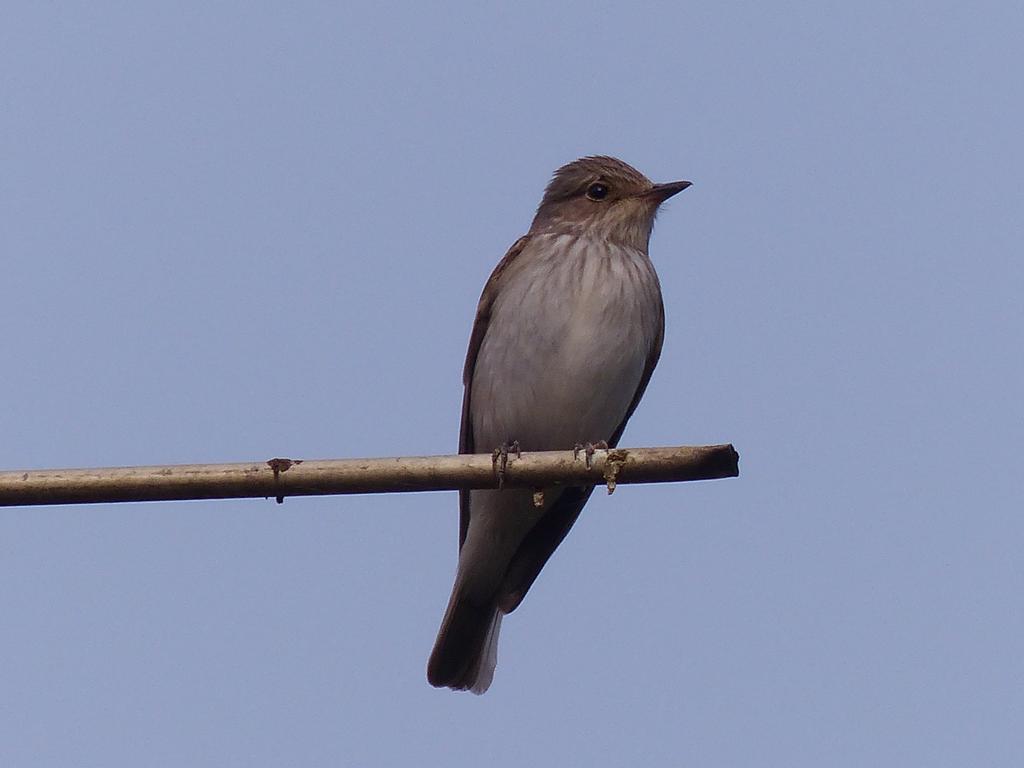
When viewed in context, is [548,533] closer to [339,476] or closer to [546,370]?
[546,370]

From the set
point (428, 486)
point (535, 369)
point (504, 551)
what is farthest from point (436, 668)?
point (428, 486)

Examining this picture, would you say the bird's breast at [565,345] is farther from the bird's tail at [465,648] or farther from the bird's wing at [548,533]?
the bird's tail at [465,648]

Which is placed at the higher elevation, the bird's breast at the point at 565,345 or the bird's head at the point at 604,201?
the bird's head at the point at 604,201

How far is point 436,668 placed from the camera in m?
9.42

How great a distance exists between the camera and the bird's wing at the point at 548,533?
9.45 m

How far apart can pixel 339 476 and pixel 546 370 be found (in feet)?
12.2

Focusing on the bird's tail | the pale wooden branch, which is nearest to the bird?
the bird's tail

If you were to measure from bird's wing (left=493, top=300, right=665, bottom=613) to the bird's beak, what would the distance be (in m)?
0.91

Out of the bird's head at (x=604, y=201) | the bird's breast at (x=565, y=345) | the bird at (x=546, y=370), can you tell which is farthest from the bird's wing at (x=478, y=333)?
the bird's head at (x=604, y=201)

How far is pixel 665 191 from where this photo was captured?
390 inches

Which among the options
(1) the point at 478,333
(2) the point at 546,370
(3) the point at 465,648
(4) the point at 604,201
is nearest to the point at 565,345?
(2) the point at 546,370

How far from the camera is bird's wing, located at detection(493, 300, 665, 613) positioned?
9445 millimetres

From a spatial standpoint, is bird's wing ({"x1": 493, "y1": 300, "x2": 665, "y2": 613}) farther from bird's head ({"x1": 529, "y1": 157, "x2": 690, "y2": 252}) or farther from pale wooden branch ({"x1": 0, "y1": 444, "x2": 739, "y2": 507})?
pale wooden branch ({"x1": 0, "y1": 444, "x2": 739, "y2": 507})

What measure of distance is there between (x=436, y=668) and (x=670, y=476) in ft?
14.7
